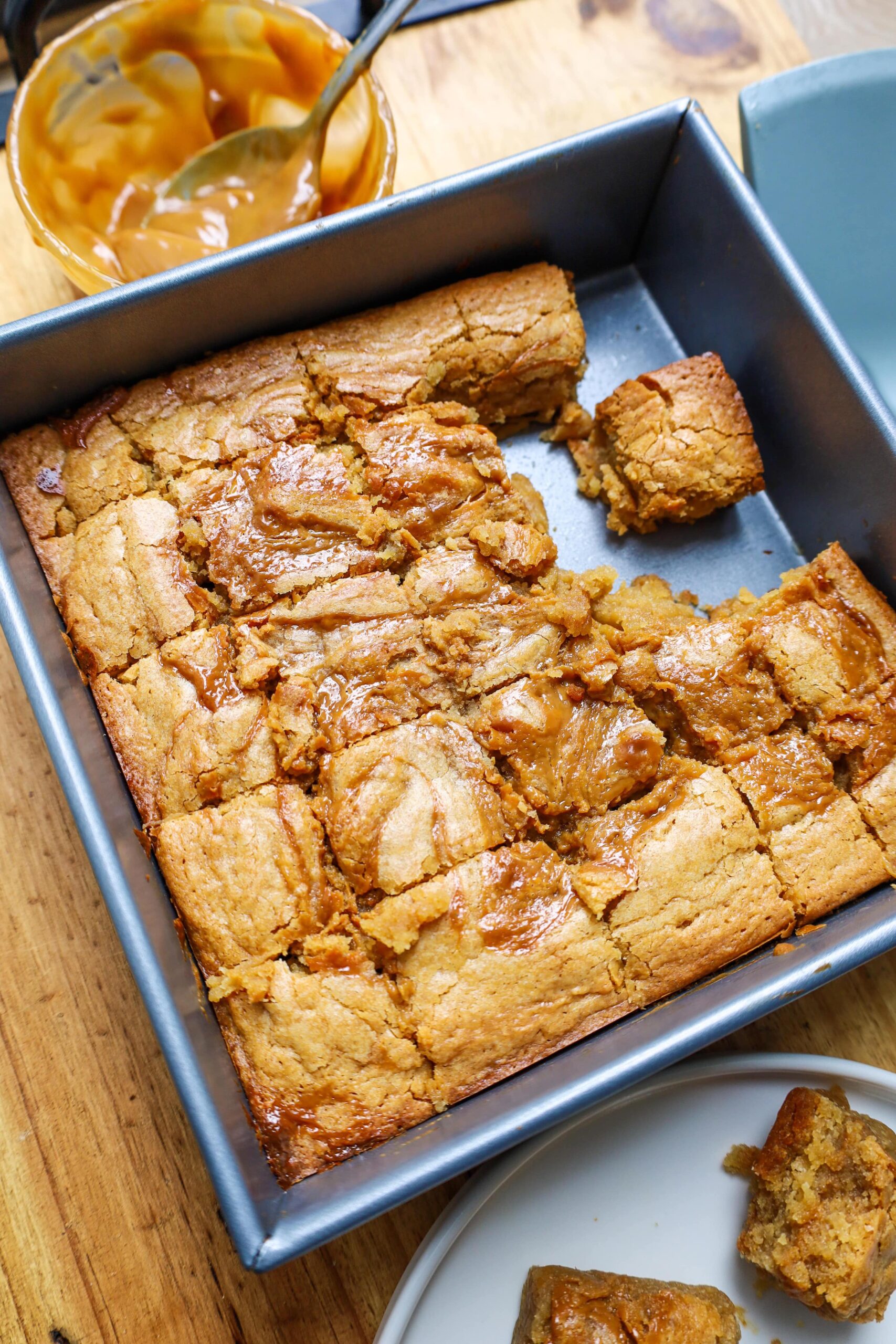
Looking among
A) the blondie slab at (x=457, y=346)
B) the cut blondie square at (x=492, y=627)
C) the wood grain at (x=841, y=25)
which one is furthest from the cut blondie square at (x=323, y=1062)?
the wood grain at (x=841, y=25)

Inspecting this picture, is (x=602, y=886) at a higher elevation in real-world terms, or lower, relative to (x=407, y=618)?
lower

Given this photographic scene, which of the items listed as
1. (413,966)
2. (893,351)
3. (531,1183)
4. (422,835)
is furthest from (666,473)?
(531,1183)

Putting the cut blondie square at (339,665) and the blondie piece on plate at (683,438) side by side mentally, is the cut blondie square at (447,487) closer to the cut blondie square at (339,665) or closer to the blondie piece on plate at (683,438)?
the cut blondie square at (339,665)

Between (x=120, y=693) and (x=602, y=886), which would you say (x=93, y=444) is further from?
(x=602, y=886)

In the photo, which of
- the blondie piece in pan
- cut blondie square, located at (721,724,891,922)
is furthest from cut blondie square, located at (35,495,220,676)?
cut blondie square, located at (721,724,891,922)

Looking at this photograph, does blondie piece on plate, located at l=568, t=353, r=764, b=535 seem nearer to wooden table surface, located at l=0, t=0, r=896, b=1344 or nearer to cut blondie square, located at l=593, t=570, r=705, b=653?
cut blondie square, located at l=593, t=570, r=705, b=653

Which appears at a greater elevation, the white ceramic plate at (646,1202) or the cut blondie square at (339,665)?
the cut blondie square at (339,665)
